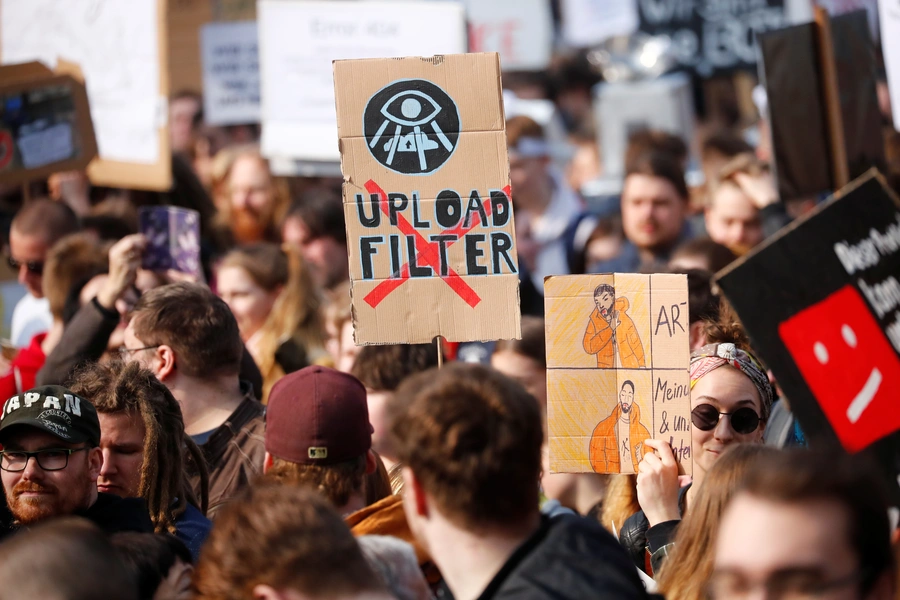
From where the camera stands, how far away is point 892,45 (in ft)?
19.6

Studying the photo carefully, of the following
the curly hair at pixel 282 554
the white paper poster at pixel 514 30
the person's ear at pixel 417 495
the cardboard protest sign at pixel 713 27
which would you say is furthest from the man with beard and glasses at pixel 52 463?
the cardboard protest sign at pixel 713 27

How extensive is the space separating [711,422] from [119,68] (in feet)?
16.7

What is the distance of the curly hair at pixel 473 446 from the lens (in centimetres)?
252

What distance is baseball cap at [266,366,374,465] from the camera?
11.5 feet

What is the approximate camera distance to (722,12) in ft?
39.1

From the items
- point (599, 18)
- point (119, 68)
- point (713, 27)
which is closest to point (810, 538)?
point (119, 68)

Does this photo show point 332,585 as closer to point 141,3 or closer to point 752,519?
point 752,519

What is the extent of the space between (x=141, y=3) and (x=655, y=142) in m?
3.55

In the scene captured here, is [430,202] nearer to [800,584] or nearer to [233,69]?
[800,584]

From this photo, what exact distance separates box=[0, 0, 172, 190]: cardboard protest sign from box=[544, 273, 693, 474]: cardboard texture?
4.28 meters

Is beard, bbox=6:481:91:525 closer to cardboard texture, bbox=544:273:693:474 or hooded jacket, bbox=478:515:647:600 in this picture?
cardboard texture, bbox=544:273:693:474

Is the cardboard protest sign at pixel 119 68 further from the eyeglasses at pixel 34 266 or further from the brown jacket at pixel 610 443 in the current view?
the brown jacket at pixel 610 443

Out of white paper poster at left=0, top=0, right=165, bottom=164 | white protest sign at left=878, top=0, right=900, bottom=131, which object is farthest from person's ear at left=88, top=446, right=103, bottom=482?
white paper poster at left=0, top=0, right=165, bottom=164

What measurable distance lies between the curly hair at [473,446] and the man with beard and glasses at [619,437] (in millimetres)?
1356
